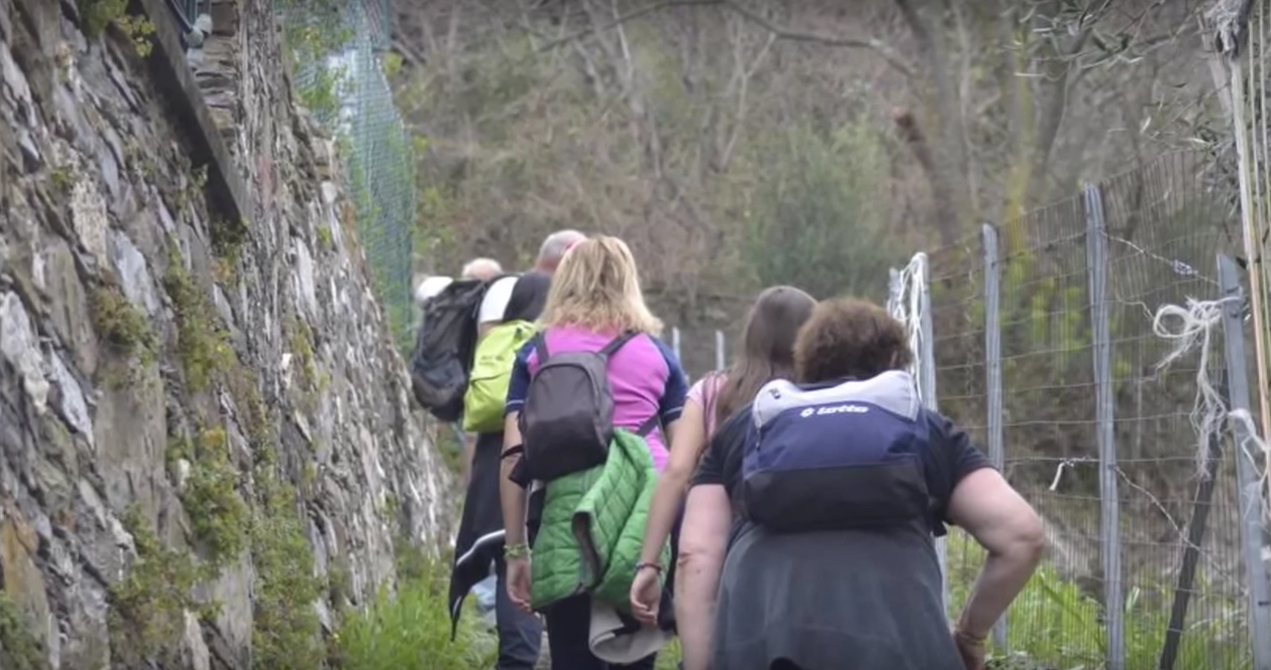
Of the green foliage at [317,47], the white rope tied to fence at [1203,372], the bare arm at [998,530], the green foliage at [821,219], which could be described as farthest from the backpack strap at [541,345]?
the green foliage at [821,219]

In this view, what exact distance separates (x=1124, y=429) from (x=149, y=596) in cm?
334

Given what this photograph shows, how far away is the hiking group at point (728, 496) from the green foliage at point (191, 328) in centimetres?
91

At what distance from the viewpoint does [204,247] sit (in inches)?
239

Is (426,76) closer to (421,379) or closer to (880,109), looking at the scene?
(880,109)

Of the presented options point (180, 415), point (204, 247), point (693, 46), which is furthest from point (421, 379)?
point (693, 46)

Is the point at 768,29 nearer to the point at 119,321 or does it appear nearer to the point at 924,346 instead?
the point at 924,346

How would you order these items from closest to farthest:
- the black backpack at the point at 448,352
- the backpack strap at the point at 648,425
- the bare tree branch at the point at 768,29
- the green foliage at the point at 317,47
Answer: the backpack strap at the point at 648,425
the black backpack at the point at 448,352
the green foliage at the point at 317,47
the bare tree branch at the point at 768,29

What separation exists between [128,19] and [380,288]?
7076mm

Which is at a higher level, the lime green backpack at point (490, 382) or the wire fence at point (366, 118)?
the wire fence at point (366, 118)

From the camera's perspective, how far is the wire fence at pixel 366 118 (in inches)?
413

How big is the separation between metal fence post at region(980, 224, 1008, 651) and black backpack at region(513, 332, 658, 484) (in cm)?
242

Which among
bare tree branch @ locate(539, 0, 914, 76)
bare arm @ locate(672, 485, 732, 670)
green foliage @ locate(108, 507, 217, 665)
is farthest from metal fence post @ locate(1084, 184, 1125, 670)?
bare tree branch @ locate(539, 0, 914, 76)

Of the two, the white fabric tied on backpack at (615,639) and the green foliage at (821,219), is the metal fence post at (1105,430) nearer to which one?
the white fabric tied on backpack at (615,639)

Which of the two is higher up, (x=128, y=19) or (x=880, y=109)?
(x=880, y=109)
